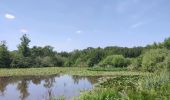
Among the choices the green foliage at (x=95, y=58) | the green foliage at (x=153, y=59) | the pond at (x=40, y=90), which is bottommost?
the pond at (x=40, y=90)

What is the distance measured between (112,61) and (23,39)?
A: 19.2m

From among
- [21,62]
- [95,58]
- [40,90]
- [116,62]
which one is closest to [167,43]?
[116,62]

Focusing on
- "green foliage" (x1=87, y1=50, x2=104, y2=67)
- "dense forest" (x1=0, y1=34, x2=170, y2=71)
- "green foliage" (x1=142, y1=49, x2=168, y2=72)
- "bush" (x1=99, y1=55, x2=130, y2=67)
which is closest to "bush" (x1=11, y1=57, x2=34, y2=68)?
"dense forest" (x1=0, y1=34, x2=170, y2=71)

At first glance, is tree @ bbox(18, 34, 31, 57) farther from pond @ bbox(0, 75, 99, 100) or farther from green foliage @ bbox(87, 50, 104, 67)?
pond @ bbox(0, 75, 99, 100)

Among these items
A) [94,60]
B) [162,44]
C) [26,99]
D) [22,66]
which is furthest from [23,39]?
[26,99]

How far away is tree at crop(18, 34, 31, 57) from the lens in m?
65.1

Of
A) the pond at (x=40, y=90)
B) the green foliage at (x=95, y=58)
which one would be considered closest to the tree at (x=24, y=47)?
the green foliage at (x=95, y=58)

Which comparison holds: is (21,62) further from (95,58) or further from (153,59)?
(153,59)

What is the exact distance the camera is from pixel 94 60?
7212cm

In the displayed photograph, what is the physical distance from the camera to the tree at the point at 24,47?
2564 inches

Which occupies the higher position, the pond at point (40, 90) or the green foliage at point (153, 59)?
the green foliage at point (153, 59)

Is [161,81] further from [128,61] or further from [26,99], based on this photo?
[128,61]

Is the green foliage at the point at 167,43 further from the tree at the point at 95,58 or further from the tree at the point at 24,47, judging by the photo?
the tree at the point at 24,47

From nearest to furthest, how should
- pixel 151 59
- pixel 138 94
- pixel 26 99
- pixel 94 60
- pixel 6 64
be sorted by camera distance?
1. pixel 138 94
2. pixel 26 99
3. pixel 151 59
4. pixel 6 64
5. pixel 94 60
